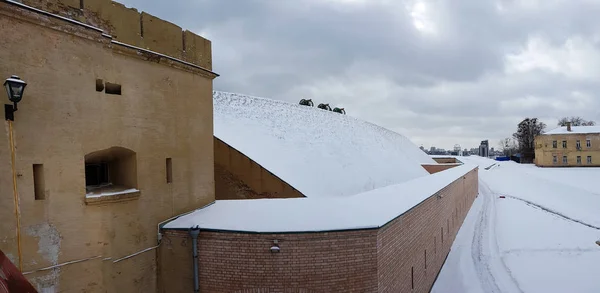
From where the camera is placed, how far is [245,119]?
22.7m

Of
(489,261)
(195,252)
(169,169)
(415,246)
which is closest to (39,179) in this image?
(169,169)

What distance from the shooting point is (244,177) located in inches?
564


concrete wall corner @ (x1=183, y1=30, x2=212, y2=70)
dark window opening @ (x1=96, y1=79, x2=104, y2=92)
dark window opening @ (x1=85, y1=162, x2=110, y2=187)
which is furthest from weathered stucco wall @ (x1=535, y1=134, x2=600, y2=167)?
dark window opening @ (x1=96, y1=79, x2=104, y2=92)

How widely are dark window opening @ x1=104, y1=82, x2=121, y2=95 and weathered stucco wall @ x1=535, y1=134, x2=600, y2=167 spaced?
2896 inches

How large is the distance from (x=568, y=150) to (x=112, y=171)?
74233mm

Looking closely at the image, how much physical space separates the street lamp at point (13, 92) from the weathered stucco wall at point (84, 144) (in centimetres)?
13

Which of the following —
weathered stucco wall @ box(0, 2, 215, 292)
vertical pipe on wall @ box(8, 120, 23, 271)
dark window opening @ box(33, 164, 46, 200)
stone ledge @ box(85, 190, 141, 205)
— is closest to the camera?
vertical pipe on wall @ box(8, 120, 23, 271)

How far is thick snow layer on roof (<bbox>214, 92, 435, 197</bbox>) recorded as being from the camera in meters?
17.9

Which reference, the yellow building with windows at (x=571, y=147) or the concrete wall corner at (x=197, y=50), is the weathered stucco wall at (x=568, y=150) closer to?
the yellow building with windows at (x=571, y=147)

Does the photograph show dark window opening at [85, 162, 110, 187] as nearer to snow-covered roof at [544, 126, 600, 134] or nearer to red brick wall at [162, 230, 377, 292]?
red brick wall at [162, 230, 377, 292]

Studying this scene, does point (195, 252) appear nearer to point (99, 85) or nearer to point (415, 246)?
point (99, 85)

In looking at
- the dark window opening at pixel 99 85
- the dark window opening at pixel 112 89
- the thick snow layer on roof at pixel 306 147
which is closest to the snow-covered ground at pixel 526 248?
the thick snow layer on roof at pixel 306 147

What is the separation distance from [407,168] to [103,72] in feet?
88.4

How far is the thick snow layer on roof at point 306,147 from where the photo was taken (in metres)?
17.9
